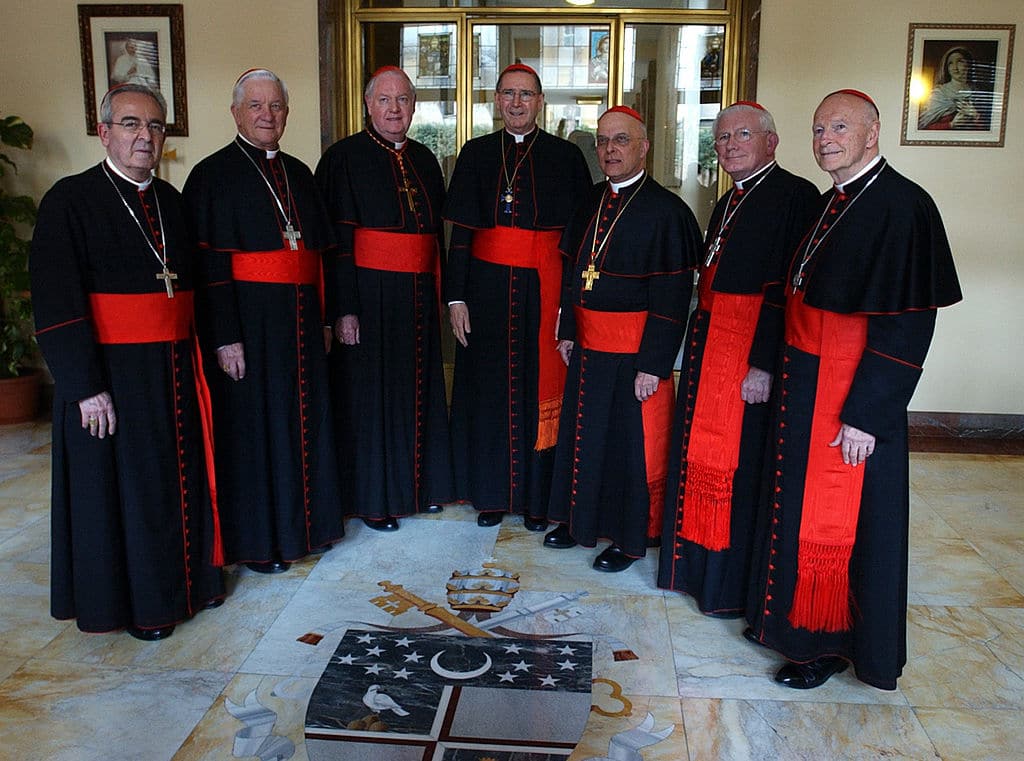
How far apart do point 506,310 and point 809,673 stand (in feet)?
5.66

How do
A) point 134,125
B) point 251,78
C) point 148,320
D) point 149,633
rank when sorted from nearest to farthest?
point 134,125 < point 148,320 < point 149,633 < point 251,78

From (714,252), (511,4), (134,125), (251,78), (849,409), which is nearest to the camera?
(849,409)

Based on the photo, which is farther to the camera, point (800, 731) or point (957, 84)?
point (957, 84)

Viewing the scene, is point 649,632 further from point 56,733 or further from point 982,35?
point 982,35

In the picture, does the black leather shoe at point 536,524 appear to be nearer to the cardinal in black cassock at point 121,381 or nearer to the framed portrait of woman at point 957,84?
the cardinal in black cassock at point 121,381

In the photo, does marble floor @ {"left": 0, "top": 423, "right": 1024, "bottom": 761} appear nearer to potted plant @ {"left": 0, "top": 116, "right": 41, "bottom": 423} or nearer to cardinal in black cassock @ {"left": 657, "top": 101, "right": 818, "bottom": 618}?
cardinal in black cassock @ {"left": 657, "top": 101, "right": 818, "bottom": 618}

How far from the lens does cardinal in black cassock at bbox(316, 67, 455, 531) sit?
3.36 m

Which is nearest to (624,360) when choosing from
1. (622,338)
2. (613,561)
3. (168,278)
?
(622,338)

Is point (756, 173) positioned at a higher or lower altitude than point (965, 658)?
higher

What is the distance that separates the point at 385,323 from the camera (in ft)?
11.4

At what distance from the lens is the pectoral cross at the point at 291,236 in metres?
3.05

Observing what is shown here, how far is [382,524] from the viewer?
3600 mm

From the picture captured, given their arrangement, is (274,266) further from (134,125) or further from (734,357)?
(734,357)

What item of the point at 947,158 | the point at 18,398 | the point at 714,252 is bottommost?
the point at 18,398
